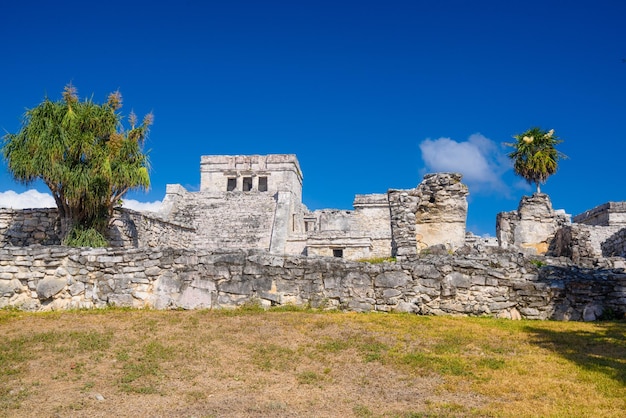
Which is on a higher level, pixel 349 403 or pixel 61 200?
pixel 61 200

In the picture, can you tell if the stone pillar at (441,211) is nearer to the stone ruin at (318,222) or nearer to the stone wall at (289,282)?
the stone ruin at (318,222)

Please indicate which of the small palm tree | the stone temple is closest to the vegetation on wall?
the stone temple

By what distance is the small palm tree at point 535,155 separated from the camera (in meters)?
24.5

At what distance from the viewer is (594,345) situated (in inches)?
258

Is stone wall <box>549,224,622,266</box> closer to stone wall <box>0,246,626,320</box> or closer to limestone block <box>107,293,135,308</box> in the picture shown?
stone wall <box>0,246,626,320</box>

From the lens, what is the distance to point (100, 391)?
5.02m

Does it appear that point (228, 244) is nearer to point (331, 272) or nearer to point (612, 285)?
point (331, 272)

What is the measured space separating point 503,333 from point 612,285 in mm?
2472

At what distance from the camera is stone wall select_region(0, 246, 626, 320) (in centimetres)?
839

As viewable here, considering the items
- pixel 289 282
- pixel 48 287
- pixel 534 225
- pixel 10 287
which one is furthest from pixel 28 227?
pixel 534 225

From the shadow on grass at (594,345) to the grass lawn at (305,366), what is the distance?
0.02m

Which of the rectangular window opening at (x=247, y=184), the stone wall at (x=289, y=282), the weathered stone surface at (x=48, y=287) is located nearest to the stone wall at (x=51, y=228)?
the stone wall at (x=289, y=282)

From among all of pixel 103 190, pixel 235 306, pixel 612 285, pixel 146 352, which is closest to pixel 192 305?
pixel 235 306

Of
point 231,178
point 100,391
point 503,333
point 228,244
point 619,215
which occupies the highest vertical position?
point 231,178
